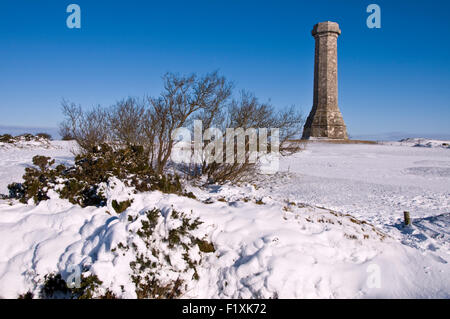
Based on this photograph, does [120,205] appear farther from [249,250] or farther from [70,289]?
[249,250]

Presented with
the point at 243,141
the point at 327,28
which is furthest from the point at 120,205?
the point at 327,28

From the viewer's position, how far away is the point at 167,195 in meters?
5.36

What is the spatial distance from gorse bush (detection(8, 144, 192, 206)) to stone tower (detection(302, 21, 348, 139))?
2339 cm

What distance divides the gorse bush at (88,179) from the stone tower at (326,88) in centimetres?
2339

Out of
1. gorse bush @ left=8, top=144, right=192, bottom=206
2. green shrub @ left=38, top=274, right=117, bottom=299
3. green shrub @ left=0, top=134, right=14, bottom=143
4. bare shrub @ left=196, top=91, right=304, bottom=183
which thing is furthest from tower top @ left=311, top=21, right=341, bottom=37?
green shrub @ left=38, top=274, right=117, bottom=299

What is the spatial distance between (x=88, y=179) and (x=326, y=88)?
25074 mm

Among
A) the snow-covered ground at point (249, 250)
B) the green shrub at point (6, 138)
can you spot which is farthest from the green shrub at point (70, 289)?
the green shrub at point (6, 138)

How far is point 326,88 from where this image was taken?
27.0m

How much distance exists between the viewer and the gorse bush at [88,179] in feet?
16.8

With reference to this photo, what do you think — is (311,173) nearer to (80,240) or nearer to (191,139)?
(191,139)

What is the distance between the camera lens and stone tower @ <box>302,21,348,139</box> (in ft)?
86.6

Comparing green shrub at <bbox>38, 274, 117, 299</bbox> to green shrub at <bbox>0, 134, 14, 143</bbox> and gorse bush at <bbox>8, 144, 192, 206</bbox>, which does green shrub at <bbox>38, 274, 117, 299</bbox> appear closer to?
gorse bush at <bbox>8, 144, 192, 206</bbox>

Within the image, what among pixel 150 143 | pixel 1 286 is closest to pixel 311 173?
pixel 150 143
